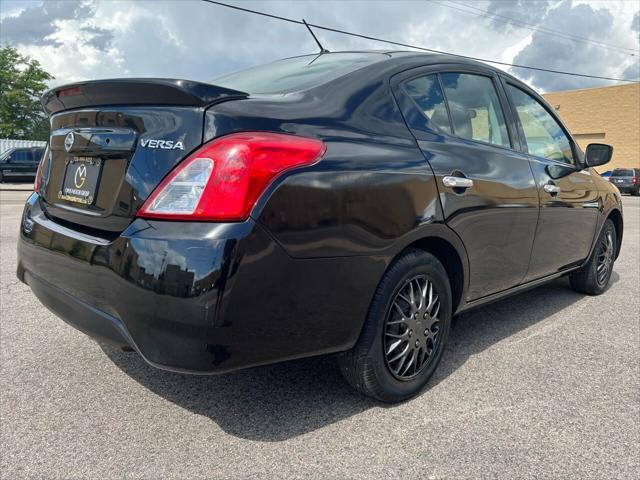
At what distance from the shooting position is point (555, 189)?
3547 mm

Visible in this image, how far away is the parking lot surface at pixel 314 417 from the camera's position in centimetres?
201

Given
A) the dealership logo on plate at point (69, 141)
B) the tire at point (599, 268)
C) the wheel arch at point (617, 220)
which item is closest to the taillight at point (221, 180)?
the dealership logo on plate at point (69, 141)

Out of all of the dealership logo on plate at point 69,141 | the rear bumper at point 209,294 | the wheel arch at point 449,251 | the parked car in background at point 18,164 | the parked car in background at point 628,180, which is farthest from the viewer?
the parked car in background at point 628,180

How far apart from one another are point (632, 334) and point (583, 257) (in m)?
0.82

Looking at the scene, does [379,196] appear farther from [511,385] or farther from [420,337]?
[511,385]

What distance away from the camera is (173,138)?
1.93m

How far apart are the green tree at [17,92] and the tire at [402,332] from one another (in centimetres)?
4934

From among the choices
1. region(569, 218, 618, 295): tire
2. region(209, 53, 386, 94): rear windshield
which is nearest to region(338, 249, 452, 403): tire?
region(209, 53, 386, 94): rear windshield

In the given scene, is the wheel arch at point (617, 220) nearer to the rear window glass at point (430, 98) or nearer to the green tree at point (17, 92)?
the rear window glass at point (430, 98)

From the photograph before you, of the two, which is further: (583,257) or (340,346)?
(583,257)

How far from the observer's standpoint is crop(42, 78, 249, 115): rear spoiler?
1951mm

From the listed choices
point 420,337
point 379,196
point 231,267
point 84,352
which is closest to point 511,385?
point 420,337

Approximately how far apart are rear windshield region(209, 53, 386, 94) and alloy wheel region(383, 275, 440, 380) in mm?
1034

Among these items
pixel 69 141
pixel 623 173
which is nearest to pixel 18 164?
pixel 69 141
